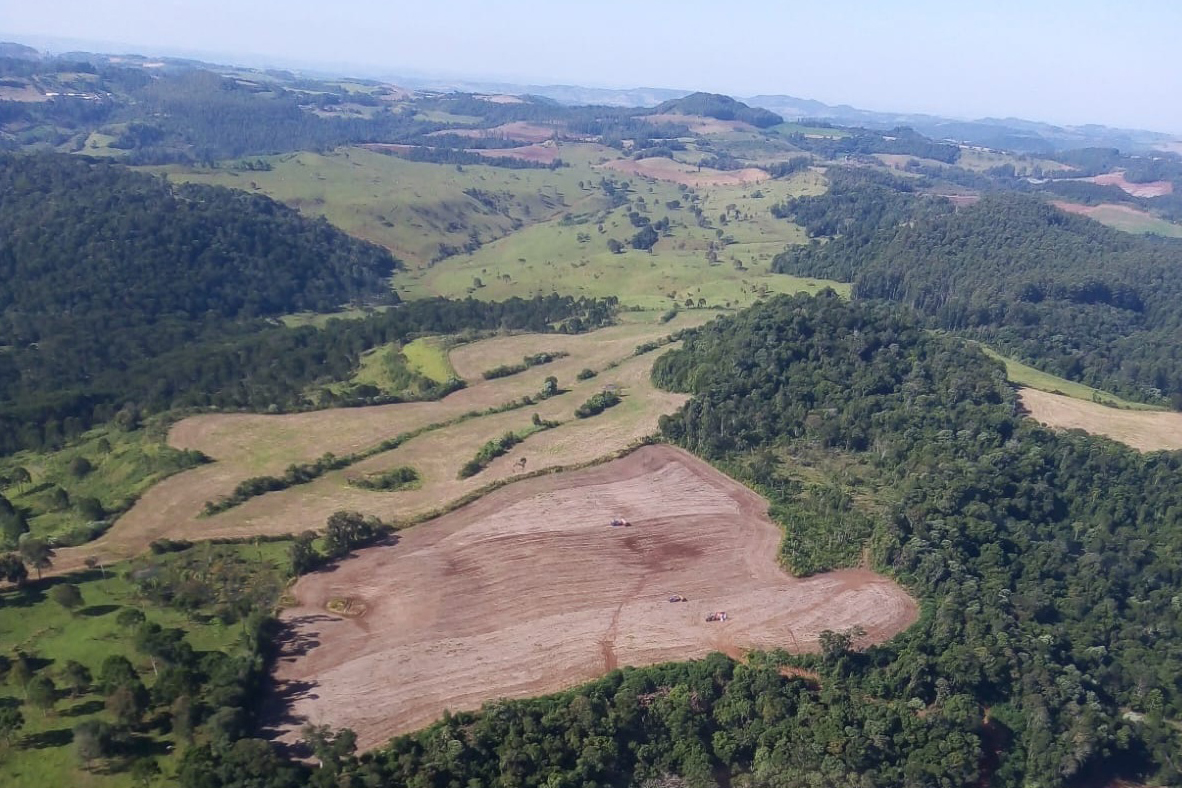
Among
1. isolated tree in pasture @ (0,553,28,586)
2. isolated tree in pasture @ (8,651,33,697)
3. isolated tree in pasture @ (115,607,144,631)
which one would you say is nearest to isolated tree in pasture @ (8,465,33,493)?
isolated tree in pasture @ (0,553,28,586)

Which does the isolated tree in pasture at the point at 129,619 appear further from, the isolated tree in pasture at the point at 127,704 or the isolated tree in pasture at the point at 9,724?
the isolated tree in pasture at the point at 9,724

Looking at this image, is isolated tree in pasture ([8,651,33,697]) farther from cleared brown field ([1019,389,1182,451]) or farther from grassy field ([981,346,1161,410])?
grassy field ([981,346,1161,410])

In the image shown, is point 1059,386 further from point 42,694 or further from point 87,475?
point 42,694

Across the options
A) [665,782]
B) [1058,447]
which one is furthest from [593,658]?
[1058,447]

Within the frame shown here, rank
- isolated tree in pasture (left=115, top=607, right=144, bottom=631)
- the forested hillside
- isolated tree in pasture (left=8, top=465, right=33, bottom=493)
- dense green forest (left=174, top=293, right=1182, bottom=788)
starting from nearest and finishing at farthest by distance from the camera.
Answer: dense green forest (left=174, top=293, right=1182, bottom=788) → the forested hillside → isolated tree in pasture (left=115, top=607, right=144, bottom=631) → isolated tree in pasture (left=8, top=465, right=33, bottom=493)

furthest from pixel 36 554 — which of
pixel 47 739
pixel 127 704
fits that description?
pixel 127 704
